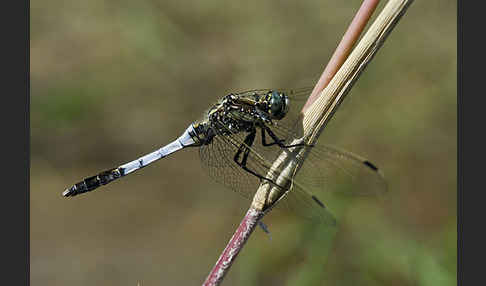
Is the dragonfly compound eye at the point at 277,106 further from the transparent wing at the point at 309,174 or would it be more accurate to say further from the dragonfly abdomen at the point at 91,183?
the dragonfly abdomen at the point at 91,183

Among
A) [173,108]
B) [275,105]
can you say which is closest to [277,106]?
[275,105]

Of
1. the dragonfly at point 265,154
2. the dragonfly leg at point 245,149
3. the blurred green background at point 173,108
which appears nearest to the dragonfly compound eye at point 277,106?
the dragonfly at point 265,154

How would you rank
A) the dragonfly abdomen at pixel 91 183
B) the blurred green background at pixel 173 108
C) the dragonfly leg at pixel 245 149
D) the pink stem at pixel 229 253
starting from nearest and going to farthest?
1. the pink stem at pixel 229 253
2. the dragonfly leg at pixel 245 149
3. the dragonfly abdomen at pixel 91 183
4. the blurred green background at pixel 173 108

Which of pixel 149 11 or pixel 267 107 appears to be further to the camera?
pixel 149 11

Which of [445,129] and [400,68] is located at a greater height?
[400,68]

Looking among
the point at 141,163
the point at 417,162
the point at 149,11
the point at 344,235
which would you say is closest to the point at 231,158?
the point at 141,163

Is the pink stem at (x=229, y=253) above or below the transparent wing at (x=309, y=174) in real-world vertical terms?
Result: above

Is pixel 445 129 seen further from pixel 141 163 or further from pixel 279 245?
pixel 141 163
